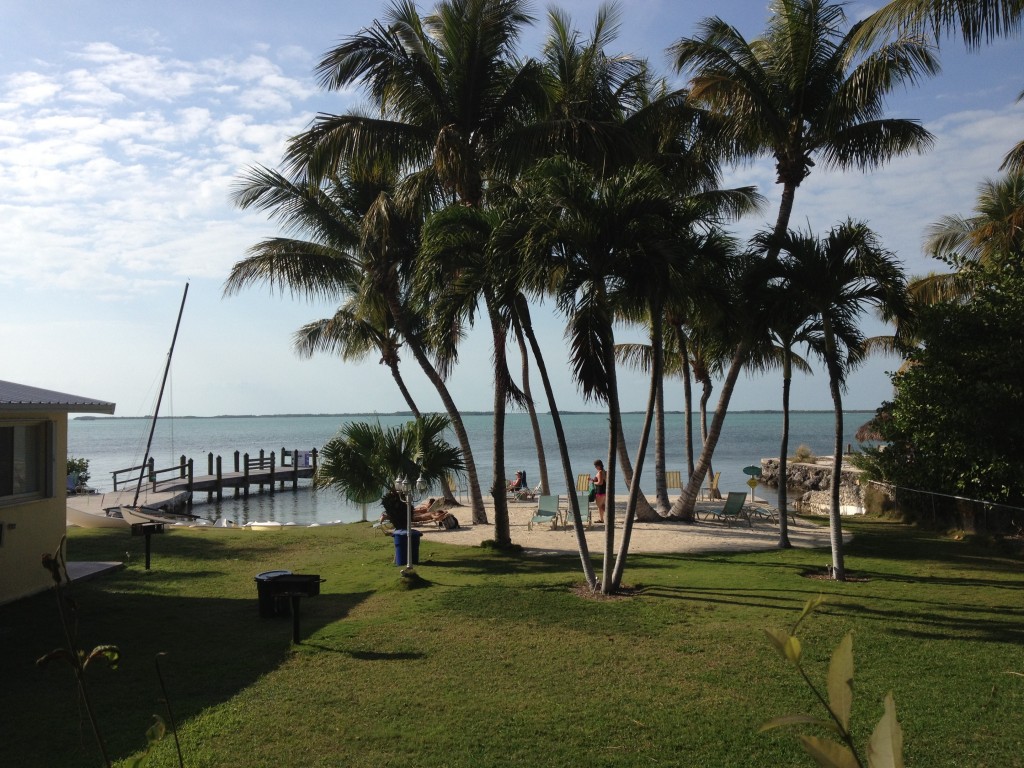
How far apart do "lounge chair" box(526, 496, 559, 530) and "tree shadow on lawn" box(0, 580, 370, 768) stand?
696 centimetres

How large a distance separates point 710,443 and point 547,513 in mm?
3761

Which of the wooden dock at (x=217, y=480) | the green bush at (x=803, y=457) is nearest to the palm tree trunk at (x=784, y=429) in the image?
the wooden dock at (x=217, y=480)

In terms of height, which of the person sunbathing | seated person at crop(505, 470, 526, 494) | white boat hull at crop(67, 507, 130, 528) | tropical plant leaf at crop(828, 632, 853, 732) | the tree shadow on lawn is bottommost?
the tree shadow on lawn

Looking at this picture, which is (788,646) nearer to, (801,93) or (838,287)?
(838,287)

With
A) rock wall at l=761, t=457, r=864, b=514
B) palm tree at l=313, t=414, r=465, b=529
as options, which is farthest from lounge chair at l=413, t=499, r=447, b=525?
rock wall at l=761, t=457, r=864, b=514

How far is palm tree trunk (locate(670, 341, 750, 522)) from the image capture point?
15.7 metres

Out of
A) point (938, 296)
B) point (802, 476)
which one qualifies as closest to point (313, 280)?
point (938, 296)

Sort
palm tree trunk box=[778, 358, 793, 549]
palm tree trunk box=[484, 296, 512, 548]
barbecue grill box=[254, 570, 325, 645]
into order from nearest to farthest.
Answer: barbecue grill box=[254, 570, 325, 645]
palm tree trunk box=[778, 358, 793, 549]
palm tree trunk box=[484, 296, 512, 548]

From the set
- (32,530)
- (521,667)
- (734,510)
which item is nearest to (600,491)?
(734,510)

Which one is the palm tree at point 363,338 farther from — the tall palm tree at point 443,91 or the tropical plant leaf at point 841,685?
the tropical plant leaf at point 841,685

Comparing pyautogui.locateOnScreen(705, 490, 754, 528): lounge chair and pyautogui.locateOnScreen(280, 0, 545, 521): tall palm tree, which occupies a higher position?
pyautogui.locateOnScreen(280, 0, 545, 521): tall palm tree

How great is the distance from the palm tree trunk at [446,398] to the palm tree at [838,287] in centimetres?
715

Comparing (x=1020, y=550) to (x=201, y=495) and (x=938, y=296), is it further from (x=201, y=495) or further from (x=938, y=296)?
(x=201, y=495)

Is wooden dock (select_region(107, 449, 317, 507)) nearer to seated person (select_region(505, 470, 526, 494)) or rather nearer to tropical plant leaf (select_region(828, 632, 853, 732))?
seated person (select_region(505, 470, 526, 494))
